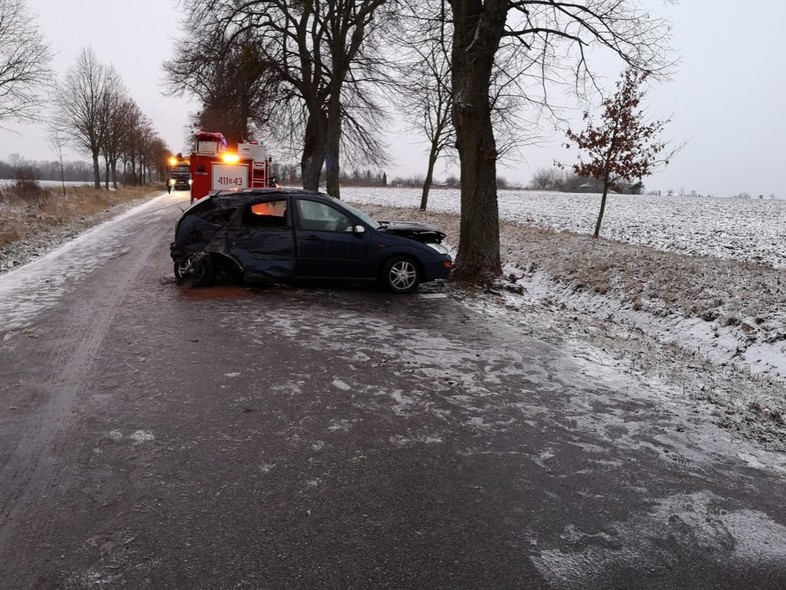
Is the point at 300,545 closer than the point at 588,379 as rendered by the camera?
Yes

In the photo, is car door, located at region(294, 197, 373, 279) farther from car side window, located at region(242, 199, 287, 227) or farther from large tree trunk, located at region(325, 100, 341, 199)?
large tree trunk, located at region(325, 100, 341, 199)

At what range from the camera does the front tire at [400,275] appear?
31.2 feet

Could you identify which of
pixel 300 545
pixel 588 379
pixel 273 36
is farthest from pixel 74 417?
pixel 273 36

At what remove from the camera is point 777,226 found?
79.9 ft

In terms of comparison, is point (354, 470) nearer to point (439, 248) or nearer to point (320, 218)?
point (320, 218)

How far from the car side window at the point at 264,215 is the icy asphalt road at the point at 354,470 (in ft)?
9.62

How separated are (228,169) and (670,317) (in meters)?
16.0

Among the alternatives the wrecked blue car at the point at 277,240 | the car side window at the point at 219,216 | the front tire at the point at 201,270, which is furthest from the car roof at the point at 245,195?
the front tire at the point at 201,270

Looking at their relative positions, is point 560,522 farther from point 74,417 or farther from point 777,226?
point 777,226

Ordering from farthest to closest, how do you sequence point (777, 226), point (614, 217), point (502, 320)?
point (614, 217), point (777, 226), point (502, 320)

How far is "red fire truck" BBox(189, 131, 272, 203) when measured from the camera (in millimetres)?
19906

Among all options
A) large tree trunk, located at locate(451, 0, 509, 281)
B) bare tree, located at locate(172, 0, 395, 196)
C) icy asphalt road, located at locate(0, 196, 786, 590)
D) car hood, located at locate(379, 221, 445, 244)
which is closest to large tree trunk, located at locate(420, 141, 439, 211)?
bare tree, located at locate(172, 0, 395, 196)

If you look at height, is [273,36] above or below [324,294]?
above

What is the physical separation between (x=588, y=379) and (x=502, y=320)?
265 cm
